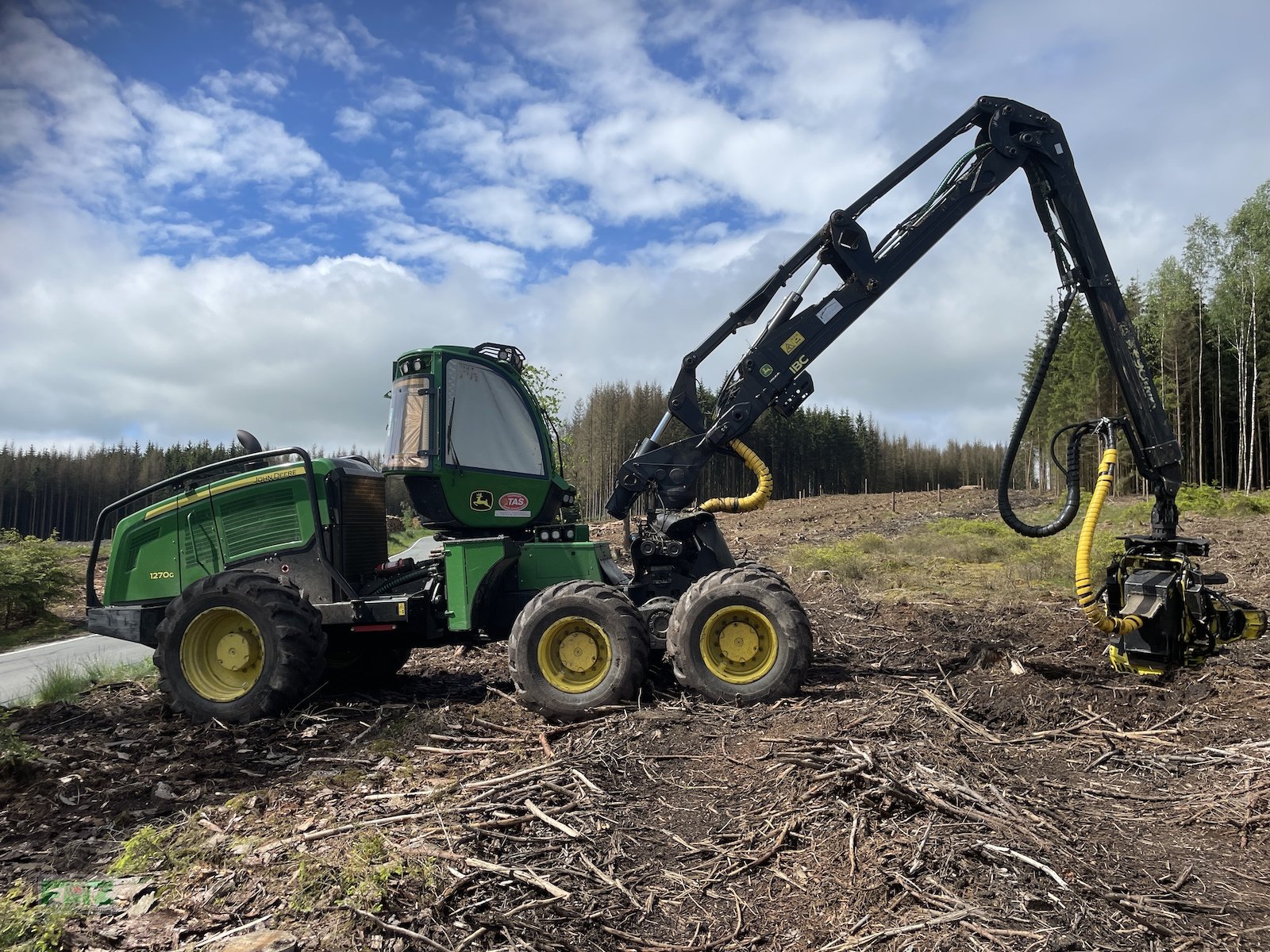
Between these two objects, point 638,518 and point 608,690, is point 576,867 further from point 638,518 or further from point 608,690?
point 638,518

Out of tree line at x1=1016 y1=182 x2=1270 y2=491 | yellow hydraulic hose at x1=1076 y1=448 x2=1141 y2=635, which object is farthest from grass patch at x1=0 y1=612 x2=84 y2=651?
tree line at x1=1016 y1=182 x2=1270 y2=491

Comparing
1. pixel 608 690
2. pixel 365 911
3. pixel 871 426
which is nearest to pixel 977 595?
pixel 608 690

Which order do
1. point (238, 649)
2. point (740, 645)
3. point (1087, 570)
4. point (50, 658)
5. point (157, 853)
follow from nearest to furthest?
1. point (157, 853)
2. point (1087, 570)
3. point (740, 645)
4. point (238, 649)
5. point (50, 658)

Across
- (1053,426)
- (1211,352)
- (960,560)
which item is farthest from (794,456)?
(960,560)

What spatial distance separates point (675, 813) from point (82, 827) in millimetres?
3522

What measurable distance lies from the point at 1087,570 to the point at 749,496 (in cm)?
270

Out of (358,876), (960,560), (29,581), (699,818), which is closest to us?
(358,876)

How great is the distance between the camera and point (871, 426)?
229 feet

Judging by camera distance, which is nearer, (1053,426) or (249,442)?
(249,442)

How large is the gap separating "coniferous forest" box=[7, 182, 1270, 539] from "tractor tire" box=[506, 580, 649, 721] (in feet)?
10.8

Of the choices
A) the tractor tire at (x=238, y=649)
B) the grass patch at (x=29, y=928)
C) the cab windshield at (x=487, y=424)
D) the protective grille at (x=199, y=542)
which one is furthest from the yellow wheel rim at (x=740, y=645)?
the protective grille at (x=199, y=542)

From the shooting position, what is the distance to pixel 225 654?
292 inches

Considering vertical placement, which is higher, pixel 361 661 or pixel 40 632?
pixel 361 661

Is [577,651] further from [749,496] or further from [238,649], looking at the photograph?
[238,649]
